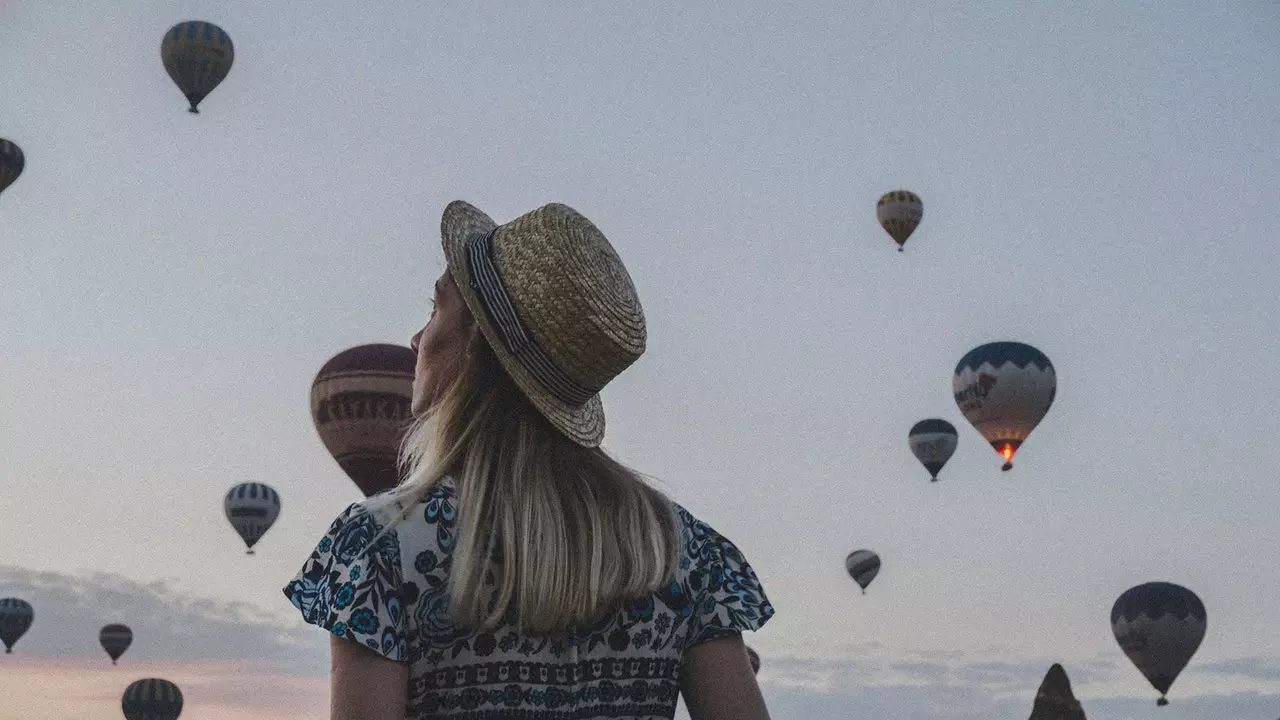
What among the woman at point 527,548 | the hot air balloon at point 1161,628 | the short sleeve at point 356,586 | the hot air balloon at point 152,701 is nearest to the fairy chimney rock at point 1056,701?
the hot air balloon at point 1161,628

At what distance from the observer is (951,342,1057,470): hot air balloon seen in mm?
39781

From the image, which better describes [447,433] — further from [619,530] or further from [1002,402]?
[1002,402]

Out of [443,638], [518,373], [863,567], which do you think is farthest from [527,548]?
[863,567]

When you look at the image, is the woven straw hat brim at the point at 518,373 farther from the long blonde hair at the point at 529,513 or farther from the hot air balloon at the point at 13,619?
the hot air balloon at the point at 13,619

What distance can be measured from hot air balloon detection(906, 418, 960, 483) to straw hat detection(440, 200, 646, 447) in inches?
1806

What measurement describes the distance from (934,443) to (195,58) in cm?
2546

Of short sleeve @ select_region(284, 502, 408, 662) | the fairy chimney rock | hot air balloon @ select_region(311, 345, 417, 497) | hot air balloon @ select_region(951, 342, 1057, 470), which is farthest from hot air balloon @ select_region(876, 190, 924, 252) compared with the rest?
short sleeve @ select_region(284, 502, 408, 662)

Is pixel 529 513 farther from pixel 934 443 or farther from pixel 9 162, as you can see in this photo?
pixel 934 443

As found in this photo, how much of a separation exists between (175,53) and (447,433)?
127 feet

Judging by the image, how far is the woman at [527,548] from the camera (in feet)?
10.3

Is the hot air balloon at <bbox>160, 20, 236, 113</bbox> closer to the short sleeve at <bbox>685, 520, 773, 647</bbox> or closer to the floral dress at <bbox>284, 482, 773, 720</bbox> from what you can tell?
the short sleeve at <bbox>685, 520, 773, 647</bbox>

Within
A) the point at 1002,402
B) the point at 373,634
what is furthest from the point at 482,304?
the point at 1002,402

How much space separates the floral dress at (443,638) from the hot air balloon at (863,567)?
5146cm

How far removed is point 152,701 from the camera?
156ft
